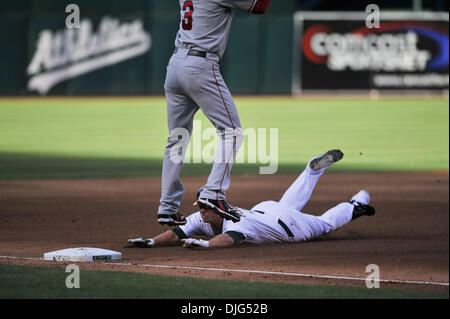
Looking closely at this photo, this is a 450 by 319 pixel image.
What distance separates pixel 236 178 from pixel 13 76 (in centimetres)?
1631

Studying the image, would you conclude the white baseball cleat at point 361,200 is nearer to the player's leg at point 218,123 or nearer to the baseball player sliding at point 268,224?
the baseball player sliding at point 268,224

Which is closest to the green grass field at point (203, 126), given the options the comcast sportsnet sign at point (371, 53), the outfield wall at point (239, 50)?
the outfield wall at point (239, 50)

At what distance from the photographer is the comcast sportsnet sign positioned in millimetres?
29938

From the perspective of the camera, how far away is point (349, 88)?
30.2 m

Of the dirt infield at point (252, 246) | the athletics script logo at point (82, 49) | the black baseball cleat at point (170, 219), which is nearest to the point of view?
the dirt infield at point (252, 246)

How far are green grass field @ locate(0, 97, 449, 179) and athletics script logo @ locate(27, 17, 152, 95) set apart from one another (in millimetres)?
860

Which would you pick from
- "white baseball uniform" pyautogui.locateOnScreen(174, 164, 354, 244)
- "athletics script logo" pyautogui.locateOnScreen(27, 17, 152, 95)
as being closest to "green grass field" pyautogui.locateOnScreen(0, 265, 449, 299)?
"white baseball uniform" pyautogui.locateOnScreen(174, 164, 354, 244)

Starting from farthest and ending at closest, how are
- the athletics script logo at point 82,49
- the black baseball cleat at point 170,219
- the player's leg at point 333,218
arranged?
1. the athletics script logo at point 82,49
2. the player's leg at point 333,218
3. the black baseball cleat at point 170,219

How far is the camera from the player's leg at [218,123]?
663 cm

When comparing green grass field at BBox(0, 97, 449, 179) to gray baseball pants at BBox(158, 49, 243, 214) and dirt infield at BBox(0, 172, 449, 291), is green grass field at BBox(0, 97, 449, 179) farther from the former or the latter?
gray baseball pants at BBox(158, 49, 243, 214)

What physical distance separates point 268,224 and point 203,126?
13.8 m

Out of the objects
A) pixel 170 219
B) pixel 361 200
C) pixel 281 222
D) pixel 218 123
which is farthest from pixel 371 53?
pixel 218 123

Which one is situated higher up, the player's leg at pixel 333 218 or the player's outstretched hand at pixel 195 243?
the player's leg at pixel 333 218

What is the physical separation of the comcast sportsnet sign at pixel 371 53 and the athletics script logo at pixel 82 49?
5406 mm
